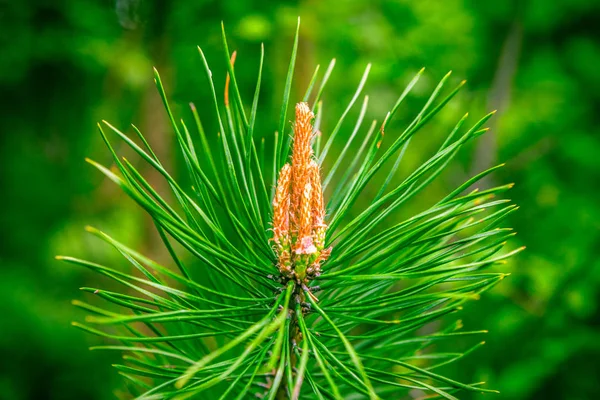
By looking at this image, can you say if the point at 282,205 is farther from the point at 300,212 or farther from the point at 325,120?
the point at 325,120

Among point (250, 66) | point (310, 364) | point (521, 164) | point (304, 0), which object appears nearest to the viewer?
point (310, 364)

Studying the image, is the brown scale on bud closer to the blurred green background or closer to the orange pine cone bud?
the orange pine cone bud

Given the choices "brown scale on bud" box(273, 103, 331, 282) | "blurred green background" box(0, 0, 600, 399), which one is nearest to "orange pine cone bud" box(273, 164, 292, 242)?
"brown scale on bud" box(273, 103, 331, 282)

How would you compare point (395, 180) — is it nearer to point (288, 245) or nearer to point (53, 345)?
point (288, 245)

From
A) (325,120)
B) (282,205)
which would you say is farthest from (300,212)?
(325,120)

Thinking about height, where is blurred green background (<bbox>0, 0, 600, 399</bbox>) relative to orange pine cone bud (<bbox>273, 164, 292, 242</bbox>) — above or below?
above

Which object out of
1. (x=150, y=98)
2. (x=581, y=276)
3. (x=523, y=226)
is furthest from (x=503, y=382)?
(x=150, y=98)

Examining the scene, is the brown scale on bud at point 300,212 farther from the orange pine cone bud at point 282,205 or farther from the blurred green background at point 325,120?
the blurred green background at point 325,120
